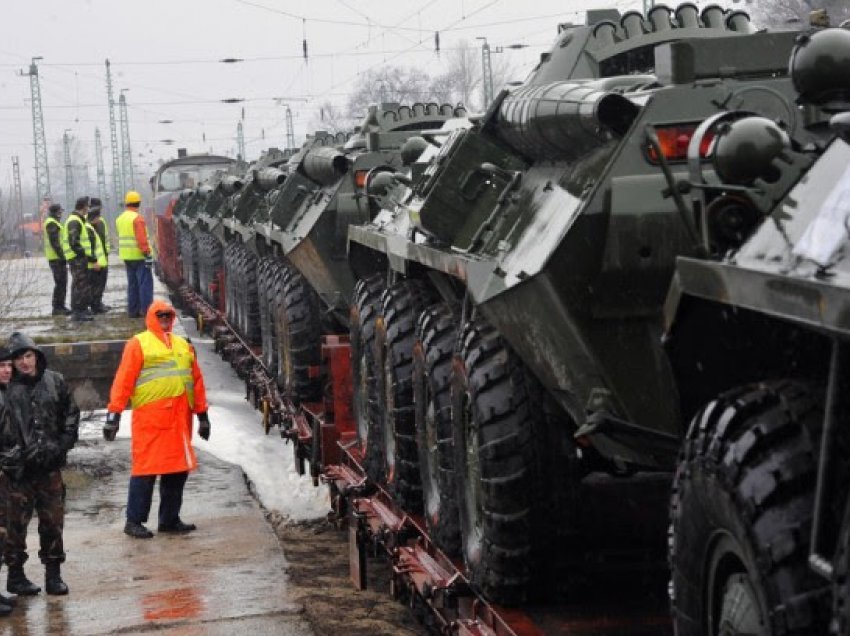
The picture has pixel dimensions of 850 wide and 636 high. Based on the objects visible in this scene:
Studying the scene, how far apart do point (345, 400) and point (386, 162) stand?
79.8 inches

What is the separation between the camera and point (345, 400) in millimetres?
11602

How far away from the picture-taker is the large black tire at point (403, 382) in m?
8.55

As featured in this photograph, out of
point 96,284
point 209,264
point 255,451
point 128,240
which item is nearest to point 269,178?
point 255,451

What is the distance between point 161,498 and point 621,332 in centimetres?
666

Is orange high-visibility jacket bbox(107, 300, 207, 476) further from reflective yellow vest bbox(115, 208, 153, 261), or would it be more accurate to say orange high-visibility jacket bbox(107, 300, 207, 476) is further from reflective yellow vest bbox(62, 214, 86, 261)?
reflective yellow vest bbox(115, 208, 153, 261)

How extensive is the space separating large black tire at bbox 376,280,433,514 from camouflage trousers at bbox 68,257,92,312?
14.8 metres

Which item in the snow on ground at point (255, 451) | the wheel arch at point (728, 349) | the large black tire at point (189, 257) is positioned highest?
the wheel arch at point (728, 349)

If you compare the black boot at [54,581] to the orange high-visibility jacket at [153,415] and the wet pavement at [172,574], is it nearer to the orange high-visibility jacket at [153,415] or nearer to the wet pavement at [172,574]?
the wet pavement at [172,574]

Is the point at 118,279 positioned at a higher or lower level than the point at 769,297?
lower

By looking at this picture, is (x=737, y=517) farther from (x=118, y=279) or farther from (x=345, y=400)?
(x=118, y=279)

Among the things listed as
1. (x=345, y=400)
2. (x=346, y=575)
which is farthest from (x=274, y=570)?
(x=345, y=400)

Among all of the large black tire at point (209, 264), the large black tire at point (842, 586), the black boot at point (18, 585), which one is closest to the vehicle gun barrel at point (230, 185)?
the large black tire at point (209, 264)

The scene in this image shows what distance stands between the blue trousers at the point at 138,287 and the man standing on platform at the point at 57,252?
955 millimetres

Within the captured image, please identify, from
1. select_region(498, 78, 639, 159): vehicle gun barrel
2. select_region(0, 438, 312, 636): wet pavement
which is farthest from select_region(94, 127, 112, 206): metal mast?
select_region(498, 78, 639, 159): vehicle gun barrel
